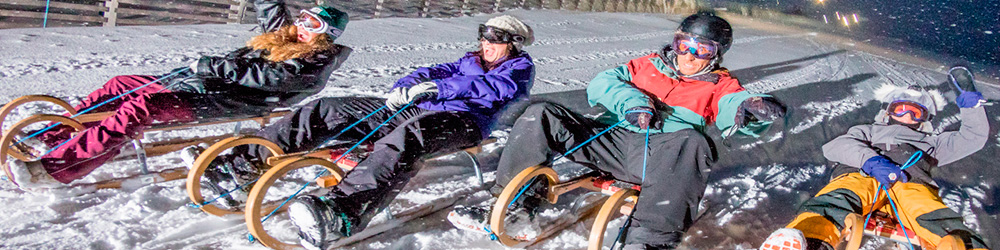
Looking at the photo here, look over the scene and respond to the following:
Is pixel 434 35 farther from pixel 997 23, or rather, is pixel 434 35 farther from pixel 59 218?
pixel 997 23

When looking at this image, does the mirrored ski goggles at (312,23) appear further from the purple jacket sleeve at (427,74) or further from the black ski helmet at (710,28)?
the black ski helmet at (710,28)

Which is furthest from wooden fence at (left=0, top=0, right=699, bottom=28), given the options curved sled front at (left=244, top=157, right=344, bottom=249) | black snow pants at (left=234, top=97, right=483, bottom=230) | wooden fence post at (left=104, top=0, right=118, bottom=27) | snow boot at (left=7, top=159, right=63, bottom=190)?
snow boot at (left=7, top=159, right=63, bottom=190)

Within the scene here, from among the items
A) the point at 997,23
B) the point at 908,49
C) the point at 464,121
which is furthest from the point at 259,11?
the point at 997,23

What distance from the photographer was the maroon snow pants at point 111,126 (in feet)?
7.51

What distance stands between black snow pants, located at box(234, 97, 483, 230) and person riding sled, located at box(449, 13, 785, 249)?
0.24 m

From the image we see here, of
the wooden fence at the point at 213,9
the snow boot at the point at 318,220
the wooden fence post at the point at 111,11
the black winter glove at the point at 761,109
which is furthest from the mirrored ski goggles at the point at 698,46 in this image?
the wooden fence post at the point at 111,11

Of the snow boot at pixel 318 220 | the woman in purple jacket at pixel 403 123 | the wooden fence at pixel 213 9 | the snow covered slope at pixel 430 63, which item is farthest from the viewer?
the wooden fence at pixel 213 9

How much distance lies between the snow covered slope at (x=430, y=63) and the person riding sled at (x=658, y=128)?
0.36 m

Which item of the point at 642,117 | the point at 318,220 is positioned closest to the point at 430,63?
the point at 642,117

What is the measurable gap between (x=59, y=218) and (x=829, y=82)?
25.1 ft

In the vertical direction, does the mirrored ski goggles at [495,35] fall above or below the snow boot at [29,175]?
above

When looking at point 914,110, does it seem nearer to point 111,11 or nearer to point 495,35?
point 495,35

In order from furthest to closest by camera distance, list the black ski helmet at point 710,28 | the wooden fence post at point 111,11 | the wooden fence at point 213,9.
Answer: the wooden fence at point 213,9, the wooden fence post at point 111,11, the black ski helmet at point 710,28

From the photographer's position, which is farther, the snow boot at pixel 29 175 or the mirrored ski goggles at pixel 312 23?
the mirrored ski goggles at pixel 312 23
